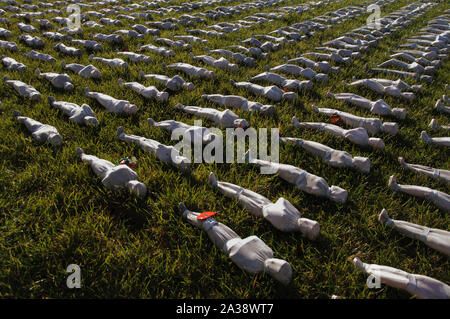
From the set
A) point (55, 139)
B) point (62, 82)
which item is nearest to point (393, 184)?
point (55, 139)

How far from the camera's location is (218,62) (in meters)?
6.06

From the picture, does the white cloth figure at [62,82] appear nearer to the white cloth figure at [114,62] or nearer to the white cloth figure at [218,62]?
the white cloth figure at [114,62]

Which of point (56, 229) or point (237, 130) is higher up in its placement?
point (237, 130)

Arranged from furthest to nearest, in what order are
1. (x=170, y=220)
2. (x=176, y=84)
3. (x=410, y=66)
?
1. (x=410, y=66)
2. (x=176, y=84)
3. (x=170, y=220)

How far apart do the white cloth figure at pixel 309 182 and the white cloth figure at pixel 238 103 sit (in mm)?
1337

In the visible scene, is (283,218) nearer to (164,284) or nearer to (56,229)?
(164,284)

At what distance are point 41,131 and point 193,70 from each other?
2936 millimetres

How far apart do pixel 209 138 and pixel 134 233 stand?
1.49 m

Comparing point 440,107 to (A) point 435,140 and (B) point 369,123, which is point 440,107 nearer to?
(A) point 435,140

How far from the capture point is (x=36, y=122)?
3.79 meters

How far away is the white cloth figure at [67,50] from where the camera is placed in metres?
6.32

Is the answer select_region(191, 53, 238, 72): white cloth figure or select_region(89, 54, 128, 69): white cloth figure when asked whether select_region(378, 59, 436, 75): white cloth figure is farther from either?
select_region(89, 54, 128, 69): white cloth figure

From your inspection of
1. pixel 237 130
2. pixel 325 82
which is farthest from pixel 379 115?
pixel 237 130

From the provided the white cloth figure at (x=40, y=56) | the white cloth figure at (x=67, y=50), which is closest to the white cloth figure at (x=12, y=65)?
the white cloth figure at (x=40, y=56)
